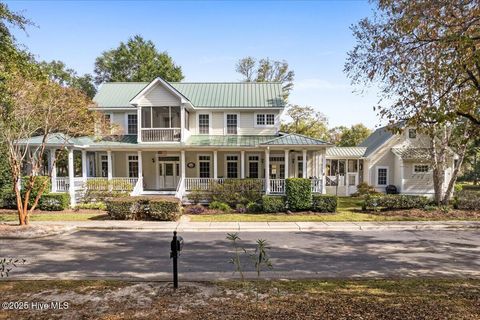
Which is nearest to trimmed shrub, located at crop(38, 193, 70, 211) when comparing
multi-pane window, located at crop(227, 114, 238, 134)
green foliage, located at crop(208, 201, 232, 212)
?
green foliage, located at crop(208, 201, 232, 212)

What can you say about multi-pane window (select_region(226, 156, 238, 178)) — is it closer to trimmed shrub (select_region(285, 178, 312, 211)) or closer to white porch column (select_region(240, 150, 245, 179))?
white porch column (select_region(240, 150, 245, 179))

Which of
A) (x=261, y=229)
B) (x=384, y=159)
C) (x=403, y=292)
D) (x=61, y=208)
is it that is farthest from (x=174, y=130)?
(x=384, y=159)

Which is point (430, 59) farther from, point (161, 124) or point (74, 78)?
point (74, 78)

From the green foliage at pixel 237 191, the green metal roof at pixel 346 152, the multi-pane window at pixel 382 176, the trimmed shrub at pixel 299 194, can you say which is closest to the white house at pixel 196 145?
the green foliage at pixel 237 191

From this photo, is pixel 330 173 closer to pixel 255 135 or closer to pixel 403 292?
pixel 255 135

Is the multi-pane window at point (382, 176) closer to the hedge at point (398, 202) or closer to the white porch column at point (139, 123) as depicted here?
the hedge at point (398, 202)

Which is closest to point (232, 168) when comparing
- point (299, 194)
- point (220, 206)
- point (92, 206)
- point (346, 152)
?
point (220, 206)

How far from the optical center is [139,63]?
142 feet

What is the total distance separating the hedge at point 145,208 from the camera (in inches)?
603

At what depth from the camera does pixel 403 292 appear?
5.76 metres

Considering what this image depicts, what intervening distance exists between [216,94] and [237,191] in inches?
340

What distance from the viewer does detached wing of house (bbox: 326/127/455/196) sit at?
1019 inches

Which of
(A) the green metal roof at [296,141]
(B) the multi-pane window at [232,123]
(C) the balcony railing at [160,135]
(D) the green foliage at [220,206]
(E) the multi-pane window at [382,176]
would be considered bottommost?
(D) the green foliage at [220,206]

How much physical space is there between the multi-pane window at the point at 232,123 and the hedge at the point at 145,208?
878 cm
